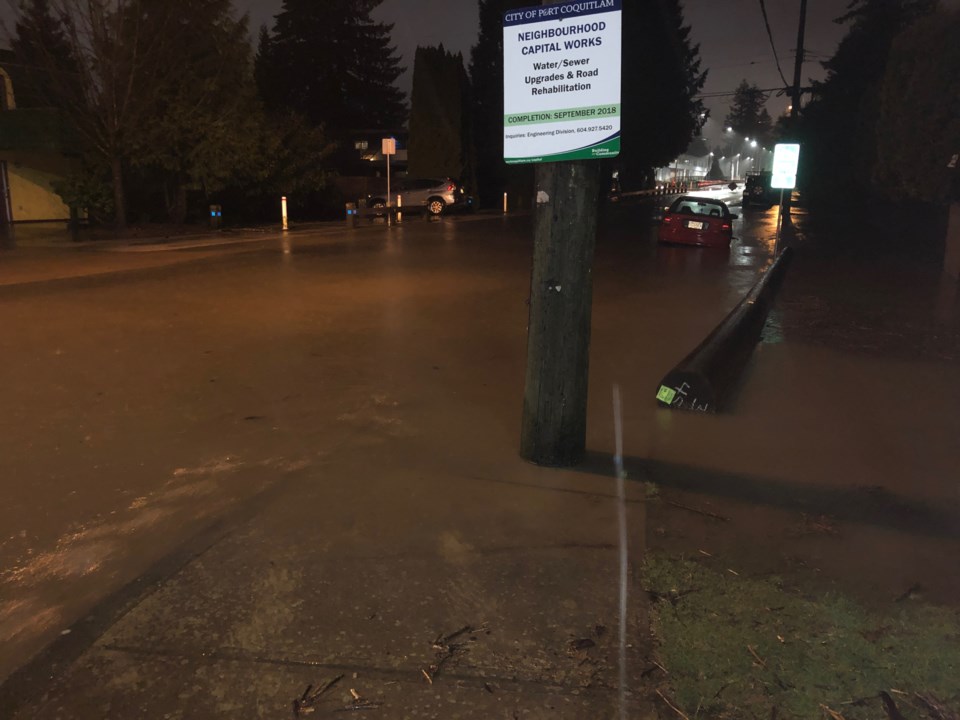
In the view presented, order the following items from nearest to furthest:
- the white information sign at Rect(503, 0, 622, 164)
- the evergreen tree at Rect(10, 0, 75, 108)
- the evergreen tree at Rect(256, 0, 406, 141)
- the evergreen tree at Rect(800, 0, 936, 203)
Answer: the white information sign at Rect(503, 0, 622, 164), the evergreen tree at Rect(10, 0, 75, 108), the evergreen tree at Rect(800, 0, 936, 203), the evergreen tree at Rect(256, 0, 406, 141)

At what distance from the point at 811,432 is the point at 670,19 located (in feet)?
186

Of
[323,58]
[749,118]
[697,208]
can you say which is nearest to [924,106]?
[697,208]

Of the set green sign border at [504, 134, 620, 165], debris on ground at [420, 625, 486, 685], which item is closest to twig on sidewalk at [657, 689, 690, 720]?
debris on ground at [420, 625, 486, 685]

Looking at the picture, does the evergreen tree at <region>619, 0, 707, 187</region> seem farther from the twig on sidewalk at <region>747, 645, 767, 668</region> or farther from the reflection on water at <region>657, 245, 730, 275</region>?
the twig on sidewalk at <region>747, 645, 767, 668</region>

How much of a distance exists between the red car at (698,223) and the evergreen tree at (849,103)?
11.1m

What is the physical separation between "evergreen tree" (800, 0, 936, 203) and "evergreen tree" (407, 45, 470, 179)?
1902cm

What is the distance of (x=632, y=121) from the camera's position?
174ft

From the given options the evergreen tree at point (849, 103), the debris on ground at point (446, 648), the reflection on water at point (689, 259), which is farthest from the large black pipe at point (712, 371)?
the evergreen tree at point (849, 103)

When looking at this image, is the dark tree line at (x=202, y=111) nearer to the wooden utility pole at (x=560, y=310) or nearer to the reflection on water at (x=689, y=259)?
the reflection on water at (x=689, y=259)

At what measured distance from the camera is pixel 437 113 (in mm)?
42594

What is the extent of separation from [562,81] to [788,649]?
3375mm

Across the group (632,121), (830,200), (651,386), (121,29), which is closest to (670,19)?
(632,121)

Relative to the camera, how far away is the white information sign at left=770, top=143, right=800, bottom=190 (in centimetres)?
1995

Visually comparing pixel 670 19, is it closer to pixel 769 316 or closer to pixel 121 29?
pixel 121 29
